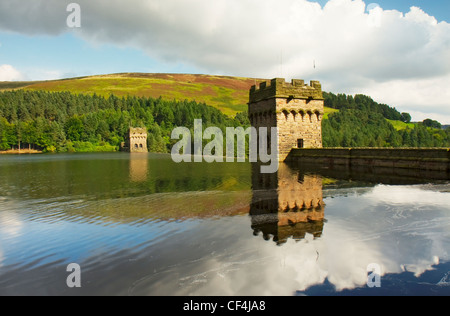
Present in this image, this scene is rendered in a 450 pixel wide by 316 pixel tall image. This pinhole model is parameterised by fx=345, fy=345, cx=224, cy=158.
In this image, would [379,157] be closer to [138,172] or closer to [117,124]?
[138,172]

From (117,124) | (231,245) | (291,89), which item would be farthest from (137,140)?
(231,245)

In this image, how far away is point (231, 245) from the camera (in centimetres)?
648

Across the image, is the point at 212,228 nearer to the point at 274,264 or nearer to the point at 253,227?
the point at 253,227

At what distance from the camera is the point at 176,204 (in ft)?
35.5

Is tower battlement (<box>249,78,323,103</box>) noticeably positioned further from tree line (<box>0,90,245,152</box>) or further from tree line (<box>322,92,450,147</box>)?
tree line (<box>322,92,450,147</box>)

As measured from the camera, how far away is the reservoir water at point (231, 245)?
4.84 metres

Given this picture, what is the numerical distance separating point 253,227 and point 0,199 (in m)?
10.1

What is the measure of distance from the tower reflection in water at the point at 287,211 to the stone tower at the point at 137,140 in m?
111

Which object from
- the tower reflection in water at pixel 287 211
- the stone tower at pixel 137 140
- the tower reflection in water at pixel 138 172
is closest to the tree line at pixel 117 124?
the stone tower at pixel 137 140

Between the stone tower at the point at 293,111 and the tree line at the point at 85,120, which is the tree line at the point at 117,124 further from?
the stone tower at the point at 293,111

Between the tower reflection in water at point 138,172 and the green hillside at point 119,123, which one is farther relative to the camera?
the green hillside at point 119,123

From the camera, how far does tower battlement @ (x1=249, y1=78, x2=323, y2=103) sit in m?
29.3

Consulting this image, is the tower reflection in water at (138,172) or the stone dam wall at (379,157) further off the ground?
the stone dam wall at (379,157)

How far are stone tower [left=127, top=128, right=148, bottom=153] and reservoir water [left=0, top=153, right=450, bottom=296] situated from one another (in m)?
112
